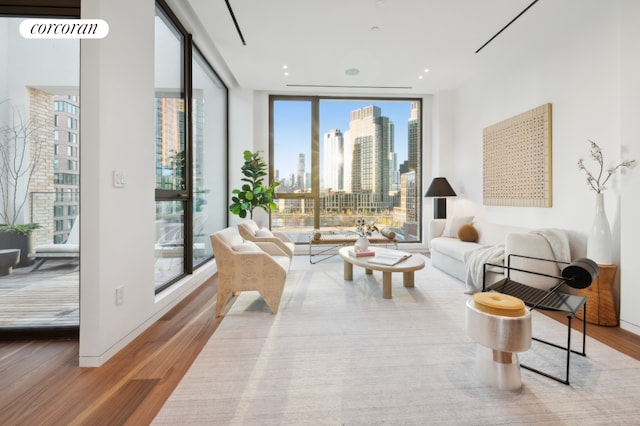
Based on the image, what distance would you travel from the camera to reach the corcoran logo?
6.07ft

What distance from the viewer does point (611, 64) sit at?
2.71 metres

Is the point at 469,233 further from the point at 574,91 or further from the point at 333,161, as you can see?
the point at 333,161

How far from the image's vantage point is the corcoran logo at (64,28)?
185 centimetres

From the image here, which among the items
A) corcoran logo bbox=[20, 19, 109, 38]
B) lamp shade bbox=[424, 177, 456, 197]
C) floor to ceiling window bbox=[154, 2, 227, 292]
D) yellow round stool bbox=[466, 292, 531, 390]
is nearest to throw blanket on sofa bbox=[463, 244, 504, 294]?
yellow round stool bbox=[466, 292, 531, 390]

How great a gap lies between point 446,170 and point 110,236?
542cm

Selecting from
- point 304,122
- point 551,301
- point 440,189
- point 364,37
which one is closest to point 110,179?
point 551,301

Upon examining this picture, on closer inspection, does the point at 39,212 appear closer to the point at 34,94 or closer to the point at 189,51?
the point at 34,94

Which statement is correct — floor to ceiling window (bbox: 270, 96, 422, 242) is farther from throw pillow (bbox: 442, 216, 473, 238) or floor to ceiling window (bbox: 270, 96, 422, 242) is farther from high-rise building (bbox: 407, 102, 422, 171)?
throw pillow (bbox: 442, 216, 473, 238)

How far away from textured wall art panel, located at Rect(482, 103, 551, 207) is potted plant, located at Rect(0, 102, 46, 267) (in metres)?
4.91

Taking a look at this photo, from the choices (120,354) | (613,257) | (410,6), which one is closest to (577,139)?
(613,257)

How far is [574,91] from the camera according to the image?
3.11m

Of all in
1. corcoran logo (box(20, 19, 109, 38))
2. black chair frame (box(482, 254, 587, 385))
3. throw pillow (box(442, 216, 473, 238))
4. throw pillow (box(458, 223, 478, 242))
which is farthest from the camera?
throw pillow (box(442, 216, 473, 238))

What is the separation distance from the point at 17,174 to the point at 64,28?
3.58 ft

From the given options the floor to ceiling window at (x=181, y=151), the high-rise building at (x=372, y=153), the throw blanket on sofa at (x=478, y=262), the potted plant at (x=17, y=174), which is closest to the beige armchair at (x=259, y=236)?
the floor to ceiling window at (x=181, y=151)
